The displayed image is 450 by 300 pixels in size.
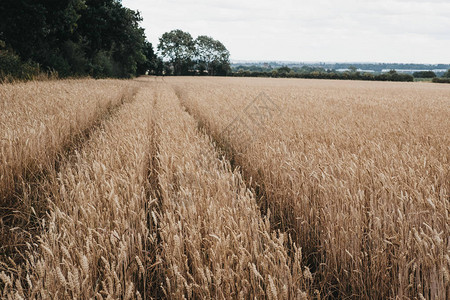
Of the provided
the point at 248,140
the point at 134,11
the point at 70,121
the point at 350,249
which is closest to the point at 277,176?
the point at 350,249

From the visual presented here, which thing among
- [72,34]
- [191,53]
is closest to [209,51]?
[191,53]

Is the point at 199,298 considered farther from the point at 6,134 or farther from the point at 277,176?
the point at 6,134

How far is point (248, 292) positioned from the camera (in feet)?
4.66

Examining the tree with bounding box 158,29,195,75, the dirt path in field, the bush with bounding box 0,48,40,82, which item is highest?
the tree with bounding box 158,29,195,75

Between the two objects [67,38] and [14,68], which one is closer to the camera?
[14,68]

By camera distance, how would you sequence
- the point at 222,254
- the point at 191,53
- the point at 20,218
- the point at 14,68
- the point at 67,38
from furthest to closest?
1. the point at 191,53
2. the point at 67,38
3. the point at 14,68
4. the point at 20,218
5. the point at 222,254

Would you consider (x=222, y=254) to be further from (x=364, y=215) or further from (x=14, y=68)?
(x=14, y=68)

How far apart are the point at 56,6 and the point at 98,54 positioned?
14.1 m

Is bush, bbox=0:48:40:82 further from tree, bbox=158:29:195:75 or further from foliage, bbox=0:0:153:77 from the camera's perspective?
tree, bbox=158:29:195:75

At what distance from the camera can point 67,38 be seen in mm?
23062

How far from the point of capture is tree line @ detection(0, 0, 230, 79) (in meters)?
14.6

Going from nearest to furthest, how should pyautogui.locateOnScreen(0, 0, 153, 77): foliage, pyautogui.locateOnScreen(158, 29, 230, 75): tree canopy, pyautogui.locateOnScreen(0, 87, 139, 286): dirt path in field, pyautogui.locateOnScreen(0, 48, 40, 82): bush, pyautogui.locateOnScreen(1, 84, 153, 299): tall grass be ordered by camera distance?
pyautogui.locateOnScreen(1, 84, 153, 299): tall grass < pyautogui.locateOnScreen(0, 87, 139, 286): dirt path in field < pyautogui.locateOnScreen(0, 48, 40, 82): bush < pyautogui.locateOnScreen(0, 0, 153, 77): foliage < pyautogui.locateOnScreen(158, 29, 230, 75): tree canopy

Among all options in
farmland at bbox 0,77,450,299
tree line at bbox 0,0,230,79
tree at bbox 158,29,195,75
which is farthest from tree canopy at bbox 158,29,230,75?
farmland at bbox 0,77,450,299

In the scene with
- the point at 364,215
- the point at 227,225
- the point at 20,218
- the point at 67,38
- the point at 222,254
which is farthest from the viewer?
the point at 67,38
